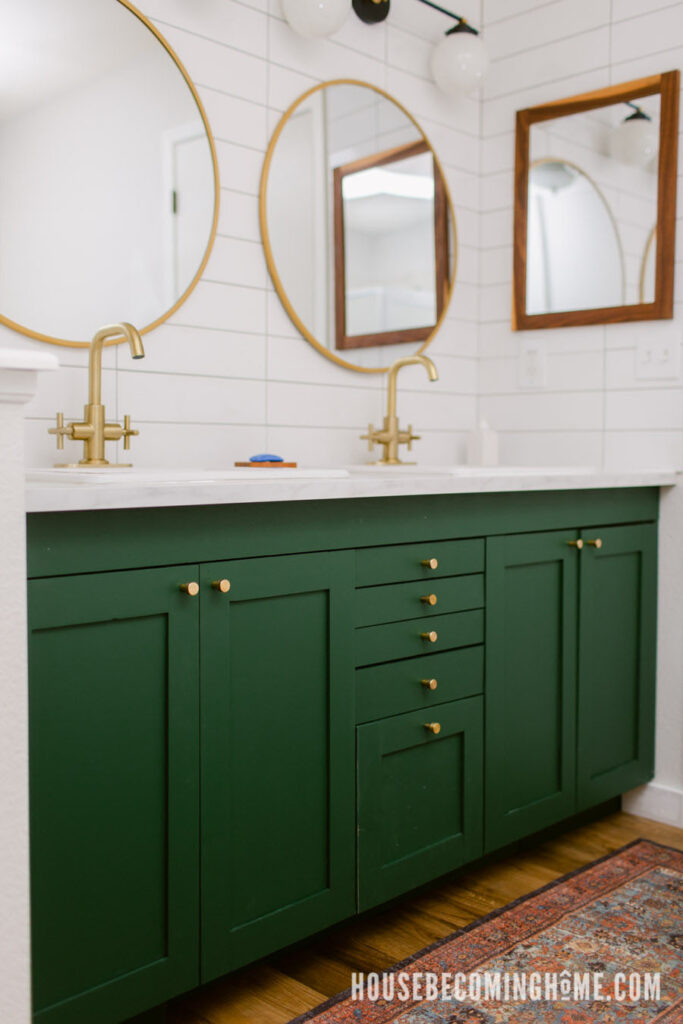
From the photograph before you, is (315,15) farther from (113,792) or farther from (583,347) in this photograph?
Result: (113,792)

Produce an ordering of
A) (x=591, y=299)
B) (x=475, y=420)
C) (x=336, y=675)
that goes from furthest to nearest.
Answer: (x=475, y=420) → (x=591, y=299) → (x=336, y=675)

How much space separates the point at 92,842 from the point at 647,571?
1.61 m

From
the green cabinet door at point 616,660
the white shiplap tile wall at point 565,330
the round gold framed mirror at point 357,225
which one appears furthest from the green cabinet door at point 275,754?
the white shiplap tile wall at point 565,330

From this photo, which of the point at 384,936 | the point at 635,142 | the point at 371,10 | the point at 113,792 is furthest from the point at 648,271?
the point at 113,792

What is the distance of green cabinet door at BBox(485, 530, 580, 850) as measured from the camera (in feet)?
6.59

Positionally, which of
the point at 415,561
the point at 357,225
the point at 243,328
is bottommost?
the point at 415,561

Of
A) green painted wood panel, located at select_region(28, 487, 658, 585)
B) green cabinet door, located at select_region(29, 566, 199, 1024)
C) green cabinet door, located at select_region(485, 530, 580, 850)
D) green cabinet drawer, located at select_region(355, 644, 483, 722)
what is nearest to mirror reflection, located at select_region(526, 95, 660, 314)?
green painted wood panel, located at select_region(28, 487, 658, 585)

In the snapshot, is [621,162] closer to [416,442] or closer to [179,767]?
[416,442]

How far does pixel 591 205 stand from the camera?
2.59m

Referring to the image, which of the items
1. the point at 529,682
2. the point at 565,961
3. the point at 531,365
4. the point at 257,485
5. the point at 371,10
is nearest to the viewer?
the point at 257,485

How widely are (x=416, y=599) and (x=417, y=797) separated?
0.38m

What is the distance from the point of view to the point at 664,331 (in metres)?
2.46

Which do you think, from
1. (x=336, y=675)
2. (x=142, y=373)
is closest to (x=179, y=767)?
(x=336, y=675)

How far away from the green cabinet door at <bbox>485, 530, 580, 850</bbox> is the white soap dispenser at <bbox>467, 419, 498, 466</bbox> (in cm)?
51
